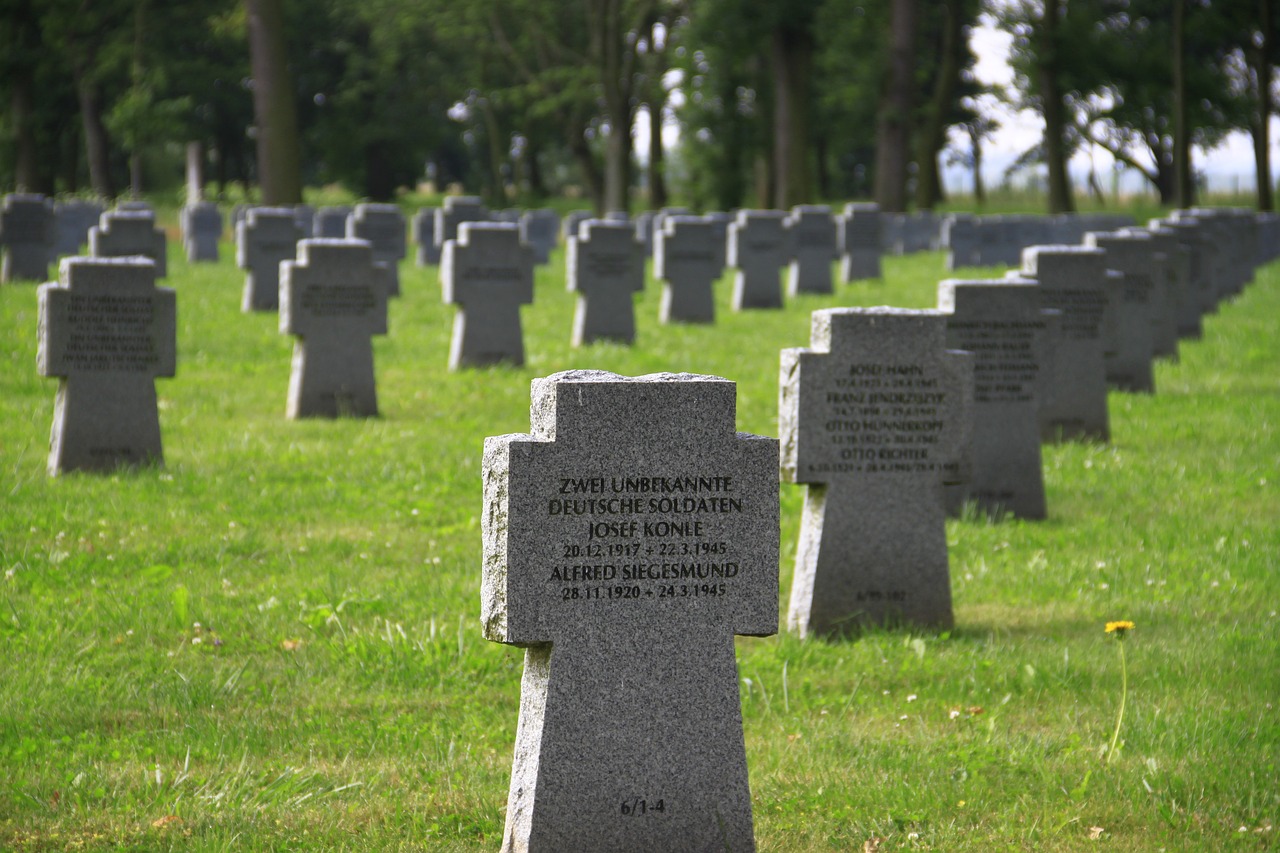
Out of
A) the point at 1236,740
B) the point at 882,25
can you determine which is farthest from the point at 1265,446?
the point at 882,25

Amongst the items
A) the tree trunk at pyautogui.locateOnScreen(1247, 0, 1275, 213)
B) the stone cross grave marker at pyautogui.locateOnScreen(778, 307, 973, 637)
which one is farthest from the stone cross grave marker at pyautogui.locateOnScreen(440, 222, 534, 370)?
the tree trunk at pyautogui.locateOnScreen(1247, 0, 1275, 213)

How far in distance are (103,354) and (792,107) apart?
104ft

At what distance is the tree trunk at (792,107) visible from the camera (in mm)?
40188

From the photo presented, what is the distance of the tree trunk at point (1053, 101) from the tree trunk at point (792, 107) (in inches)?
350

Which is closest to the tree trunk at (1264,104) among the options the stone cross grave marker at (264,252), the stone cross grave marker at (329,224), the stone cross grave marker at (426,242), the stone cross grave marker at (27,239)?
the stone cross grave marker at (426,242)

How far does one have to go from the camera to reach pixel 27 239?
24.6 metres

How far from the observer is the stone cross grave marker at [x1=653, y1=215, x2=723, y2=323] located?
21281 millimetres

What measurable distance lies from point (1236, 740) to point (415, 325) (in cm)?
1552

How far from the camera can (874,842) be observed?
16.0ft

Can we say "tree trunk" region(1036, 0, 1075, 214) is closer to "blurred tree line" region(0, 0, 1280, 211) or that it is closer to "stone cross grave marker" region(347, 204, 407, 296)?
"blurred tree line" region(0, 0, 1280, 211)

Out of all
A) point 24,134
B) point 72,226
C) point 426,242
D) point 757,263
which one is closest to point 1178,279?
point 757,263

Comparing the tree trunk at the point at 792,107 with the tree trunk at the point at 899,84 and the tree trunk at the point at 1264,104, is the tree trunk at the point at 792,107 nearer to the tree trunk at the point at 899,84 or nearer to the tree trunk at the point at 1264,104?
the tree trunk at the point at 899,84

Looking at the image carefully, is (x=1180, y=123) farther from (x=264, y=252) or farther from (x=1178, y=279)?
(x=264, y=252)

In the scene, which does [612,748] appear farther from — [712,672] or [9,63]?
[9,63]
